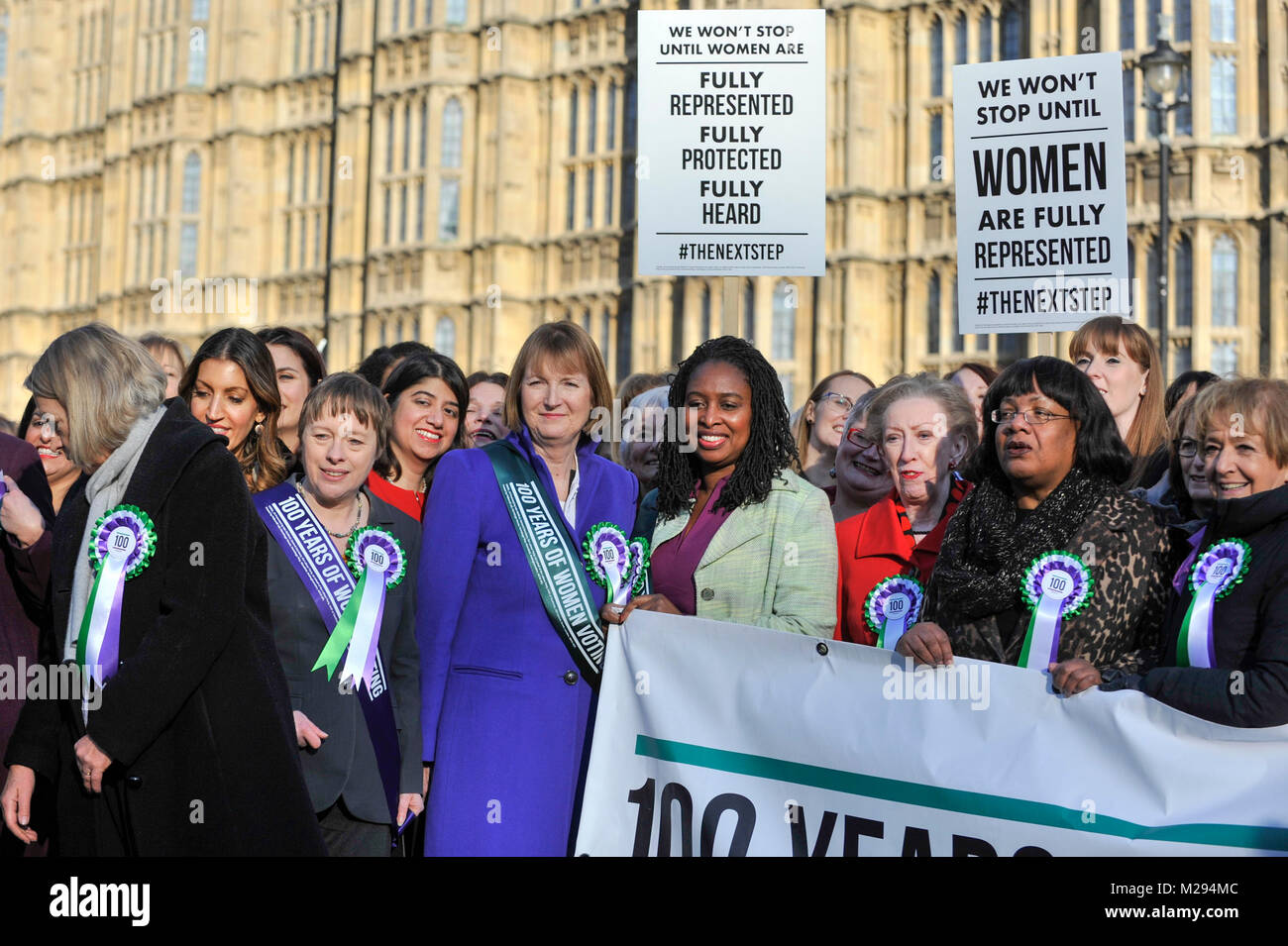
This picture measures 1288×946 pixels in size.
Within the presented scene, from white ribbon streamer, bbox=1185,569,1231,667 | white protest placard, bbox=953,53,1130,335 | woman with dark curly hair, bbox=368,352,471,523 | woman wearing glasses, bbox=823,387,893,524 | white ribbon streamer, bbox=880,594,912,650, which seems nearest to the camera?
white ribbon streamer, bbox=1185,569,1231,667

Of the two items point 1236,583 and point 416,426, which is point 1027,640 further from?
point 416,426

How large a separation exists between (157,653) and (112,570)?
25cm

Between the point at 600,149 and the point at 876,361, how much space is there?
6339mm

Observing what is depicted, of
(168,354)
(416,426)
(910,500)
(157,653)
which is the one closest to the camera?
(157,653)

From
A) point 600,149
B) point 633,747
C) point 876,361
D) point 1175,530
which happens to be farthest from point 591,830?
point 600,149

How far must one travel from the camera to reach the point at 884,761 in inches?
153

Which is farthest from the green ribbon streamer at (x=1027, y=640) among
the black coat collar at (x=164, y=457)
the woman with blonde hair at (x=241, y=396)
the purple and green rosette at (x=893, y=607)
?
the woman with blonde hair at (x=241, y=396)

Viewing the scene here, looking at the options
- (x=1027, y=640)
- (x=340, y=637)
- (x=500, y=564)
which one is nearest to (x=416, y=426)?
(x=500, y=564)

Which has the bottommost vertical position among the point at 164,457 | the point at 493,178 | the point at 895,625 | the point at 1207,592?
the point at 895,625

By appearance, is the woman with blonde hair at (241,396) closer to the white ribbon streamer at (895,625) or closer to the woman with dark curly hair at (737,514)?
the woman with dark curly hair at (737,514)

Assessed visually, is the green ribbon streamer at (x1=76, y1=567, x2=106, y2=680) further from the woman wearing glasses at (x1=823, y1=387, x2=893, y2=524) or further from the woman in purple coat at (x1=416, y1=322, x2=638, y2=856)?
the woman wearing glasses at (x1=823, y1=387, x2=893, y2=524)

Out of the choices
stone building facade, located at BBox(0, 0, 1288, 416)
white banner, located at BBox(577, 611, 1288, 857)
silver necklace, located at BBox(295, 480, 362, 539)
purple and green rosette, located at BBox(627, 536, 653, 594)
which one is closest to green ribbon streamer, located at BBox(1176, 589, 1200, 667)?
white banner, located at BBox(577, 611, 1288, 857)

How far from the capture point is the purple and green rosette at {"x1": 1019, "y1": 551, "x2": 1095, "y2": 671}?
3744 mm
